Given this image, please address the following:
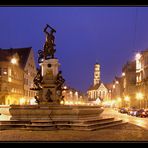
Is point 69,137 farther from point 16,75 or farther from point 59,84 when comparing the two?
point 16,75

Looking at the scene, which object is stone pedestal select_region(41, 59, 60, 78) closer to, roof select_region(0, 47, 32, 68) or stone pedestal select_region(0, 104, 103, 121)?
stone pedestal select_region(0, 104, 103, 121)

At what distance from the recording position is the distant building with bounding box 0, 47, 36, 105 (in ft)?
257

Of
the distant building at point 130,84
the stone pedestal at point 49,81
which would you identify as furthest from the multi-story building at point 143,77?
the stone pedestal at point 49,81

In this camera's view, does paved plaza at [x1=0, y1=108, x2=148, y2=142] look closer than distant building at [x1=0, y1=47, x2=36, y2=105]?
Yes

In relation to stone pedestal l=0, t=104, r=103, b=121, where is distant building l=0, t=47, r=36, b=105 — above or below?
above

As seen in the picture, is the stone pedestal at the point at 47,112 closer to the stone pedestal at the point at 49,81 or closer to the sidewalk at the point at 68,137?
the sidewalk at the point at 68,137

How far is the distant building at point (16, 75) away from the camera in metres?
78.5

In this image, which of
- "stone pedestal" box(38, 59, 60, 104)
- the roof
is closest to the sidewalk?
"stone pedestal" box(38, 59, 60, 104)

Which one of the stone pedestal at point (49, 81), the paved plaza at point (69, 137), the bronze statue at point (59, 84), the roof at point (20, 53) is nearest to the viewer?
the paved plaza at point (69, 137)

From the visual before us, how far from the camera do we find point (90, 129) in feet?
76.7

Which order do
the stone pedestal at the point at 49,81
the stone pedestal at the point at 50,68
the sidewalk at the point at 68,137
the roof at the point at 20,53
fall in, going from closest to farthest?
1. the sidewalk at the point at 68,137
2. the stone pedestal at the point at 49,81
3. the stone pedestal at the point at 50,68
4. the roof at the point at 20,53
